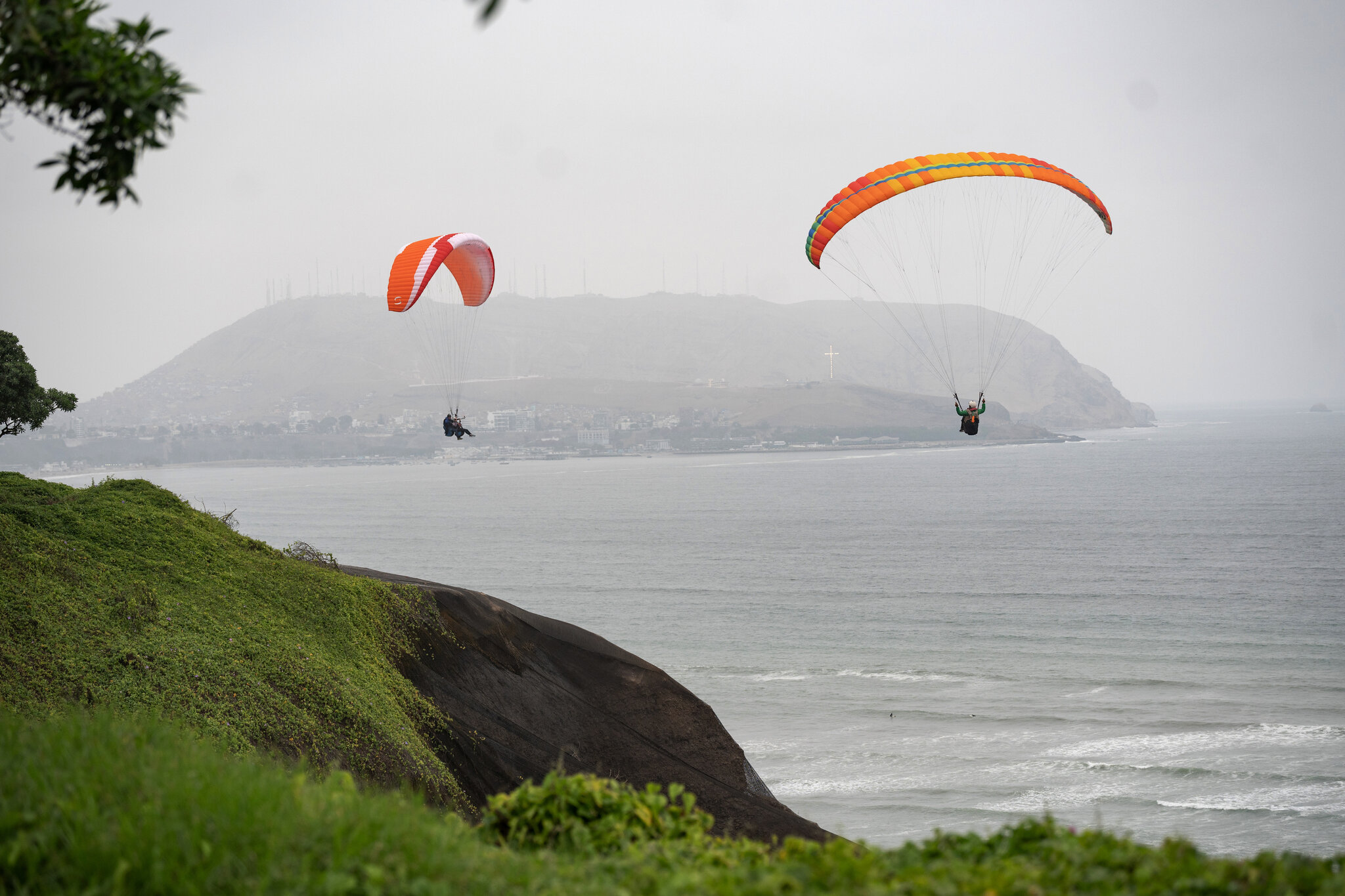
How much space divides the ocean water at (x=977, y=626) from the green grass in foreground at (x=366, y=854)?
13570mm

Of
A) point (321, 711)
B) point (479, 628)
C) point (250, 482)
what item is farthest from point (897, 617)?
point (250, 482)

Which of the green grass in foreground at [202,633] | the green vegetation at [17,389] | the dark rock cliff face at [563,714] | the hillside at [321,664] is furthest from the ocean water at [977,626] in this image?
the green vegetation at [17,389]

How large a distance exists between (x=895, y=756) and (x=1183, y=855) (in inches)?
944

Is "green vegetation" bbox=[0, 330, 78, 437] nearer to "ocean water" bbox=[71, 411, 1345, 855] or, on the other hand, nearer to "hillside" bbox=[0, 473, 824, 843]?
"hillside" bbox=[0, 473, 824, 843]

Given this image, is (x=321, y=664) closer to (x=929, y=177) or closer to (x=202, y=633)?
(x=202, y=633)

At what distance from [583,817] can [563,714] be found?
30.2 ft

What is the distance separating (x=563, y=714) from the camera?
49.1ft

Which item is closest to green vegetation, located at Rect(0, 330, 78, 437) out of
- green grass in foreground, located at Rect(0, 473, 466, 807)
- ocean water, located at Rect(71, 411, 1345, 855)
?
green grass in foreground, located at Rect(0, 473, 466, 807)

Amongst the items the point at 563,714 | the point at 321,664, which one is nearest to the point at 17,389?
the point at 321,664

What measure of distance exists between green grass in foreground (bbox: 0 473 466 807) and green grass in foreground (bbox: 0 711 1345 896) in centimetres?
320

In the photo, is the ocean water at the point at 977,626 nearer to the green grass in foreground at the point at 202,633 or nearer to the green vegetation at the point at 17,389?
the green grass in foreground at the point at 202,633

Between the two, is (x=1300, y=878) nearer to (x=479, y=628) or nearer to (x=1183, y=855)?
(x=1183, y=855)

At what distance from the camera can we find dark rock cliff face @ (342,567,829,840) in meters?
13.5

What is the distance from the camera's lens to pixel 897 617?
47156 mm
